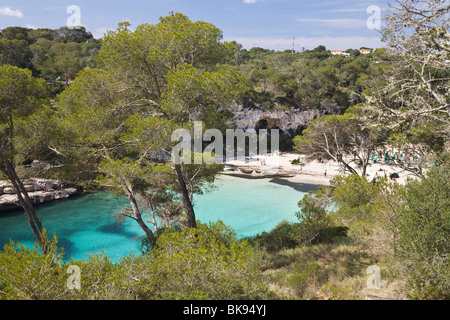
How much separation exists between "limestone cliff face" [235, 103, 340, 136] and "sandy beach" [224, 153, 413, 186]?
6.89m

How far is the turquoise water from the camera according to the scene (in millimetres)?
15781

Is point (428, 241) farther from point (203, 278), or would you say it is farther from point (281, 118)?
point (281, 118)

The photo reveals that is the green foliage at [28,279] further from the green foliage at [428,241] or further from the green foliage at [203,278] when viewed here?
the green foliage at [428,241]

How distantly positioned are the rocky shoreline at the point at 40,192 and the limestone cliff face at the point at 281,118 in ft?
80.2

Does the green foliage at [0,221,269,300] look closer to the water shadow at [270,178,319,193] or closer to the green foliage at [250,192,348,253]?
the green foliage at [250,192,348,253]

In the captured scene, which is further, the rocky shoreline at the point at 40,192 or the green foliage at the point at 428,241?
the rocky shoreline at the point at 40,192

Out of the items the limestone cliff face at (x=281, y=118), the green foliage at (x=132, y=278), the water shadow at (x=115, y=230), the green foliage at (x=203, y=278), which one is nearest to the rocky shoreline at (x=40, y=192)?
the water shadow at (x=115, y=230)

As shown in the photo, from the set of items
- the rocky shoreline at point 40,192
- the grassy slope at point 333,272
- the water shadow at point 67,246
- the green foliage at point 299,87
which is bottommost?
the water shadow at point 67,246

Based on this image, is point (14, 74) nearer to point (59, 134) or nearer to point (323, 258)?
point (59, 134)

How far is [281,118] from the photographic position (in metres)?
41.5

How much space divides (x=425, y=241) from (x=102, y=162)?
953 cm

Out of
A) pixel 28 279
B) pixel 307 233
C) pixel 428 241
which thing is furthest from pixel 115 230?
pixel 428 241

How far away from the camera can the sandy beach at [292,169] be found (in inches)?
1133

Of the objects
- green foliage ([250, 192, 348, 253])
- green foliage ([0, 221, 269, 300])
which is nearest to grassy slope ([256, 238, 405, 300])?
green foliage ([250, 192, 348, 253])
